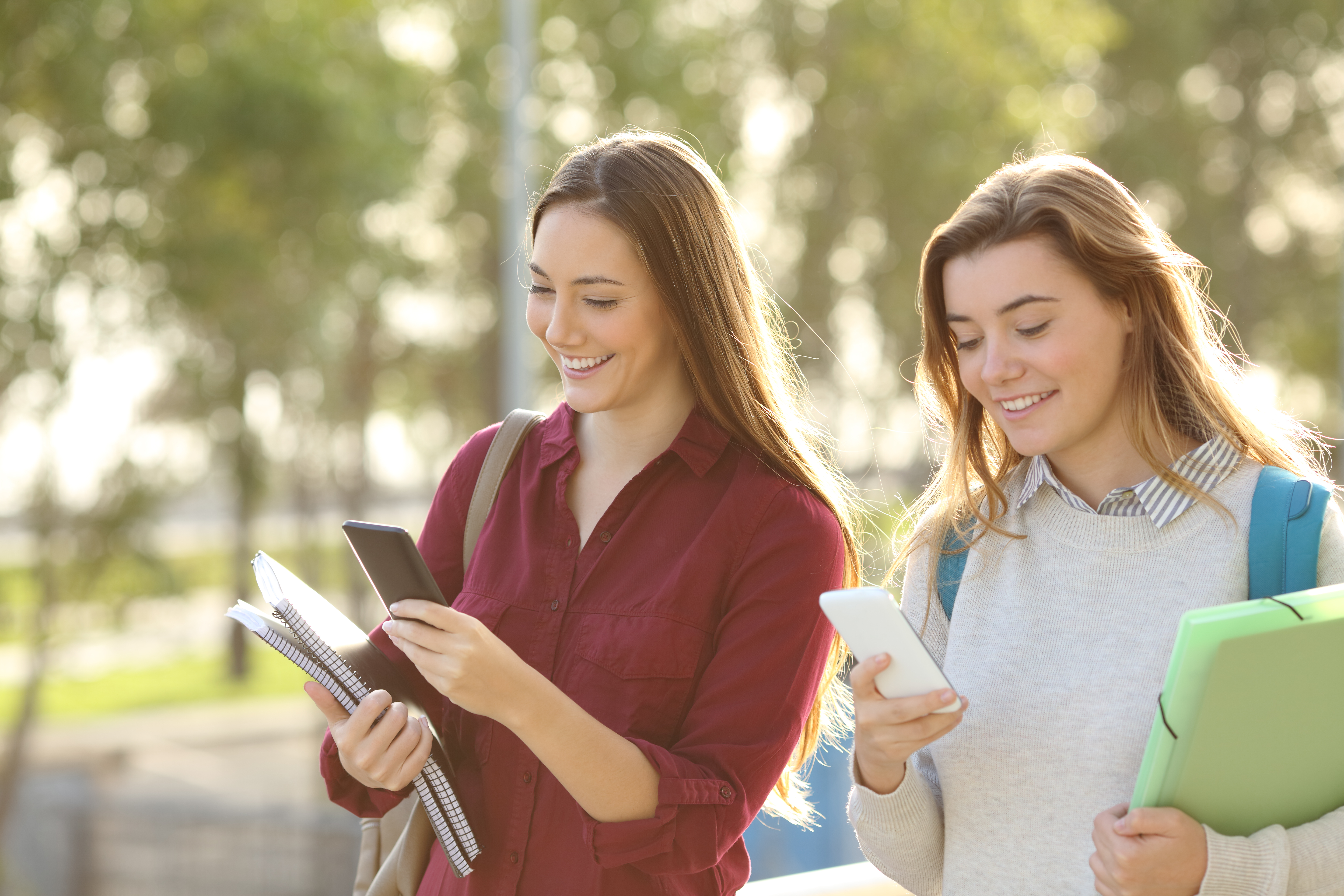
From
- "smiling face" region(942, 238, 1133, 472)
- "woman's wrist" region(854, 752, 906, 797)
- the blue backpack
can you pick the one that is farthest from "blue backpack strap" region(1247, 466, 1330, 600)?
"woman's wrist" region(854, 752, 906, 797)

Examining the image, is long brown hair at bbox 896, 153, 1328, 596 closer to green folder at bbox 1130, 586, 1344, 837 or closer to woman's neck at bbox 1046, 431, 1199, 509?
woman's neck at bbox 1046, 431, 1199, 509

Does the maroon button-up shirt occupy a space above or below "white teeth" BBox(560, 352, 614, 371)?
below

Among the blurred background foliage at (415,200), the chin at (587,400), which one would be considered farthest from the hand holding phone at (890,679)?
the blurred background foliage at (415,200)

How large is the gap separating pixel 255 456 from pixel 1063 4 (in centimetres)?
922

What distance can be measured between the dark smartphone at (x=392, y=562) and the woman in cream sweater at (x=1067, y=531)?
1.84 feet

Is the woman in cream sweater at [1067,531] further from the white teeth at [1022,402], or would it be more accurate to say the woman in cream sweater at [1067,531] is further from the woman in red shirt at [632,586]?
the woman in red shirt at [632,586]

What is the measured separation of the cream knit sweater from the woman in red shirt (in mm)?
211

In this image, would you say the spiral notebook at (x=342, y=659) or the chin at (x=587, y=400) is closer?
the spiral notebook at (x=342, y=659)

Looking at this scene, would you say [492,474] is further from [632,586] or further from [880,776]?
[880,776]

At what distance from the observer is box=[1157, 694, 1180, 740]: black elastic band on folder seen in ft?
4.76

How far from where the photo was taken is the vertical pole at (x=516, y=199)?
9.62 meters

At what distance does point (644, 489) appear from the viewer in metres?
1.99

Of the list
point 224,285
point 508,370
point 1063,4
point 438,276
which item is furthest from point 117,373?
point 1063,4

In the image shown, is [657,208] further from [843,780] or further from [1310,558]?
[843,780]
